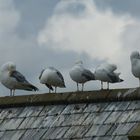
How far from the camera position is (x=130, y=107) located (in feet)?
45.1

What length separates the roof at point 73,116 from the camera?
43.7 ft

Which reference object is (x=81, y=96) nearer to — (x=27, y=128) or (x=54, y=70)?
(x=27, y=128)

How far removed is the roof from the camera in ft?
43.7

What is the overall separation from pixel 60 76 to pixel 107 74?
6.25ft

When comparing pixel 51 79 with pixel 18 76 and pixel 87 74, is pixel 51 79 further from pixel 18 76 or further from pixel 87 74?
pixel 18 76

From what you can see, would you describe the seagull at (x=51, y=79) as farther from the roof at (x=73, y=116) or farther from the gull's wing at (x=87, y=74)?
the roof at (x=73, y=116)

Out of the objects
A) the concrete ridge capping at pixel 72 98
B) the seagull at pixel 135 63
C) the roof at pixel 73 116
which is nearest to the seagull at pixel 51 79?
the seagull at pixel 135 63

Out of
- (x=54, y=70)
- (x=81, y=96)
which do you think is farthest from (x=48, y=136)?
(x=54, y=70)

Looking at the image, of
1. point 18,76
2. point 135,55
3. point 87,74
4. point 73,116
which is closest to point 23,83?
point 18,76

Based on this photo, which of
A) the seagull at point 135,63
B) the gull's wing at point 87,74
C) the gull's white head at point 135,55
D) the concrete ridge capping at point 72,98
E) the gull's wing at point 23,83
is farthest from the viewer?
the gull's wing at point 23,83

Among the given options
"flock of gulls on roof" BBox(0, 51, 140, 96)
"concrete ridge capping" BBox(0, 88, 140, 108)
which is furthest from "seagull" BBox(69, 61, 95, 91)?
"concrete ridge capping" BBox(0, 88, 140, 108)

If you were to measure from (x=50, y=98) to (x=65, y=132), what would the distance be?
1480 millimetres

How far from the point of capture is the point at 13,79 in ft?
63.9

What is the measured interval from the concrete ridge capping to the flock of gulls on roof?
2.65m
